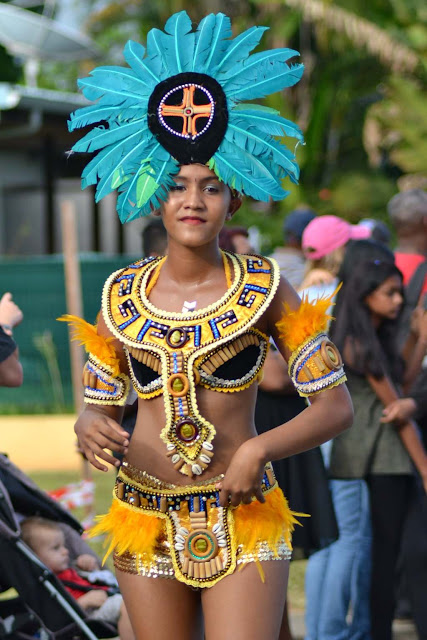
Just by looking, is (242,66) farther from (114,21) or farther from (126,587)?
(114,21)

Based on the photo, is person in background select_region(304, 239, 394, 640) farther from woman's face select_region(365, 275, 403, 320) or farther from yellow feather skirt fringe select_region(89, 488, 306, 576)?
yellow feather skirt fringe select_region(89, 488, 306, 576)

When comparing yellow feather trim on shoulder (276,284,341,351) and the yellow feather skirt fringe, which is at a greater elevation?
yellow feather trim on shoulder (276,284,341,351)

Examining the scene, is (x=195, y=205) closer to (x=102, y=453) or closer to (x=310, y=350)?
(x=310, y=350)

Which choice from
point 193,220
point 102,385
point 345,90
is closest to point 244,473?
point 102,385

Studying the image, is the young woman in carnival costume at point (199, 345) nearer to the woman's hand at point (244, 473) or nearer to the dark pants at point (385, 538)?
the woman's hand at point (244, 473)

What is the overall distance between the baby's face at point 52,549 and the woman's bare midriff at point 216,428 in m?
1.75

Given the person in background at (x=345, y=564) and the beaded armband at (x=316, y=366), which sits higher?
the beaded armband at (x=316, y=366)

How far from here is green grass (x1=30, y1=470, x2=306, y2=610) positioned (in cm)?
675

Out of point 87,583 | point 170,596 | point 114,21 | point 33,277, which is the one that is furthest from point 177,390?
point 114,21

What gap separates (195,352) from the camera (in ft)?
10.7

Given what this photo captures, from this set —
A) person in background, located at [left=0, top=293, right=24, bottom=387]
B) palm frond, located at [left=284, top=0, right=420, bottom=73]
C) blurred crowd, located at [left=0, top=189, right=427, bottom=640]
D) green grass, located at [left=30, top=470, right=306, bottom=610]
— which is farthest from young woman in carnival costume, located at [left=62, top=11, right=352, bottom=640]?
palm frond, located at [left=284, top=0, right=420, bottom=73]

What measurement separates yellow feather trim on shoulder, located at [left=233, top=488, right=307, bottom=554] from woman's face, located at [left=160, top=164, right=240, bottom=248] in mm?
821

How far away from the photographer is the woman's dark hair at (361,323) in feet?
16.8

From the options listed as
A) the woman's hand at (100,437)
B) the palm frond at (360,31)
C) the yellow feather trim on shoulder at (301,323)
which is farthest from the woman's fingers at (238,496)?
the palm frond at (360,31)
